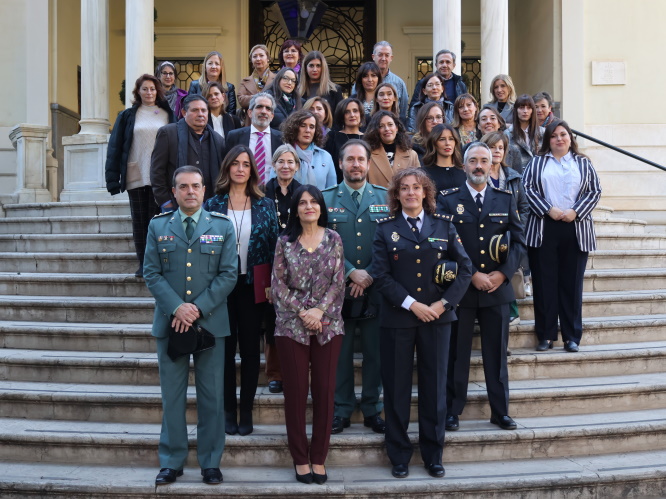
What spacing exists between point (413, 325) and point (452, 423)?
0.90 meters

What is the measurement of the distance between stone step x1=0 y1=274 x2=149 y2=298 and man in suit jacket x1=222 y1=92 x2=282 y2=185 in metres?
1.84

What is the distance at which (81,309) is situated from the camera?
662 centimetres

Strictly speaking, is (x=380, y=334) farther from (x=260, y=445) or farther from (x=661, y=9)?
(x=661, y=9)

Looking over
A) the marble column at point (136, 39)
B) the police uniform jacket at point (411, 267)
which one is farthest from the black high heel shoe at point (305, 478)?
the marble column at point (136, 39)

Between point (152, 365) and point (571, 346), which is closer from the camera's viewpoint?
point (152, 365)

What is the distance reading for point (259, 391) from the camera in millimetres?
5352

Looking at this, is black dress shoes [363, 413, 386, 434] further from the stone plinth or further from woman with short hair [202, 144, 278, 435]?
the stone plinth

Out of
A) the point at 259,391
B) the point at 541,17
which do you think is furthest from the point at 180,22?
the point at 259,391

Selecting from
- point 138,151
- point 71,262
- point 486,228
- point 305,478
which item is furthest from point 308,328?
point 71,262

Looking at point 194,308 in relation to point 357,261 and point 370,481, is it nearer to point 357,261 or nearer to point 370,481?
point 357,261

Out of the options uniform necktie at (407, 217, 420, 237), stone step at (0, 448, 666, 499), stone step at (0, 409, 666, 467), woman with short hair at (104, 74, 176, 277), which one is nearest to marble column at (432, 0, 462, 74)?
woman with short hair at (104, 74, 176, 277)

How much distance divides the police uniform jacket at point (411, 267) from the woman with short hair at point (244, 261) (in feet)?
2.61

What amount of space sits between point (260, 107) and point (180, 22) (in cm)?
1017

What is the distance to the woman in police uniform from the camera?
14.8 feet
